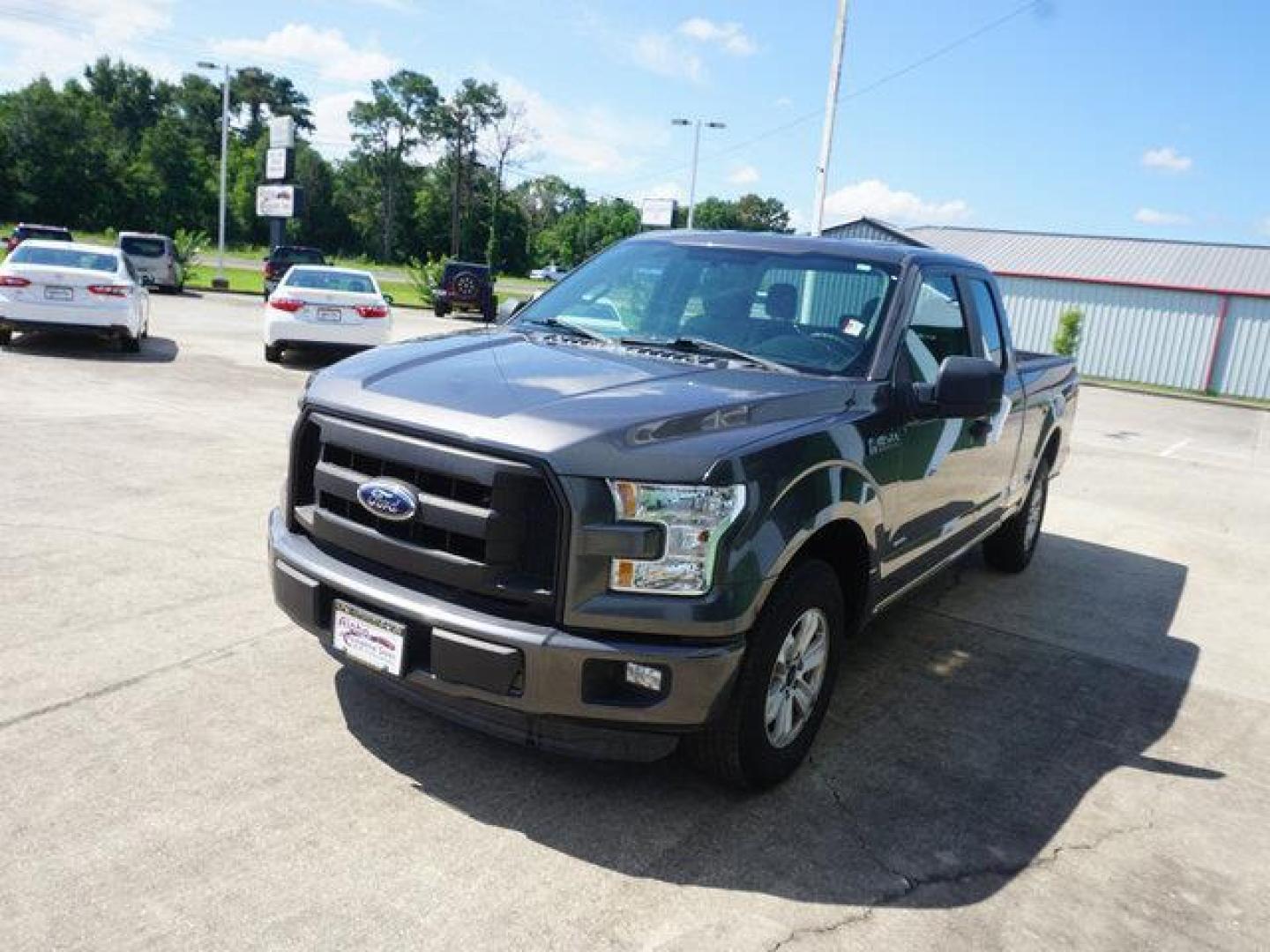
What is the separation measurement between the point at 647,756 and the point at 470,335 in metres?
2.00

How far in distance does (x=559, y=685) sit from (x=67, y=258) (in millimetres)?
13386

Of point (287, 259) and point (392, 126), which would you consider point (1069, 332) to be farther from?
point (392, 126)

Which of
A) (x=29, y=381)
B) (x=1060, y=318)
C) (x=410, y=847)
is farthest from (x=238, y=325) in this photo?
(x=1060, y=318)

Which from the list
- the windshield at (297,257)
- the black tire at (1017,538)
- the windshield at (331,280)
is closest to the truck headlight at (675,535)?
the black tire at (1017,538)

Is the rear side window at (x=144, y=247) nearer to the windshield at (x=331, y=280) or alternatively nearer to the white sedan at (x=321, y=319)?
the windshield at (x=331, y=280)

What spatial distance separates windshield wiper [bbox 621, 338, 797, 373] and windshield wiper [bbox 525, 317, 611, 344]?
12 cm

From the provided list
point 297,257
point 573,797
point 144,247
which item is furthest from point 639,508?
point 297,257

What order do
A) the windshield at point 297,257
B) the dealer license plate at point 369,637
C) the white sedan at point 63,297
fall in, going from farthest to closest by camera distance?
the windshield at point 297,257
the white sedan at point 63,297
the dealer license plate at point 369,637

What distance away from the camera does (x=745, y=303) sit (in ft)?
14.0

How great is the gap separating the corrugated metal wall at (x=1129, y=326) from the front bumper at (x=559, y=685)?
2995cm

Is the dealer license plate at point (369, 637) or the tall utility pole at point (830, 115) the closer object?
the dealer license plate at point (369, 637)

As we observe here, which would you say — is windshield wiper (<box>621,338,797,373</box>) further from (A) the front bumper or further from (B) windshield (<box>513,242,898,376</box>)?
(A) the front bumper

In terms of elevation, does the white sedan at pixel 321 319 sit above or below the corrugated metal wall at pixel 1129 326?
below

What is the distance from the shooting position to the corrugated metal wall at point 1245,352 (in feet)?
96.8
